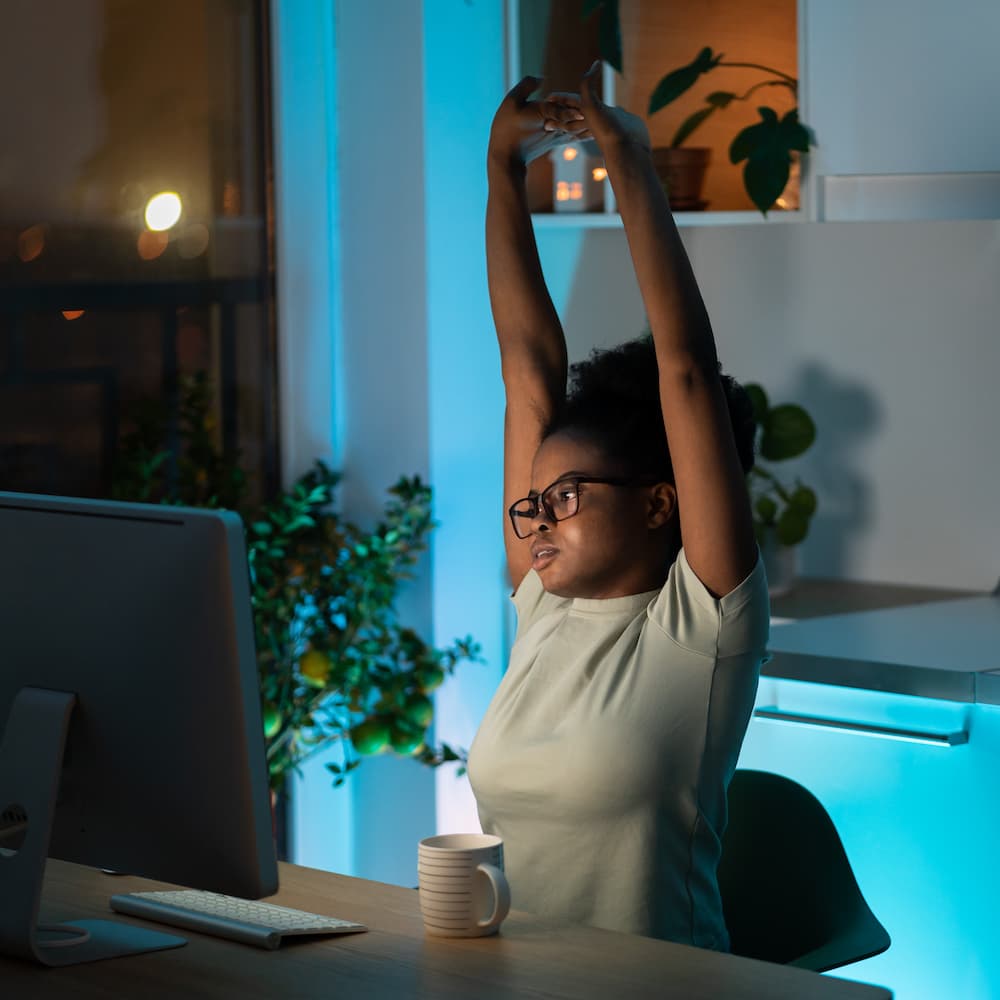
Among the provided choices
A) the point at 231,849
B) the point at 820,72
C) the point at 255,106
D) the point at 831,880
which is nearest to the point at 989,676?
the point at 831,880

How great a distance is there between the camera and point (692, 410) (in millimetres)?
1613

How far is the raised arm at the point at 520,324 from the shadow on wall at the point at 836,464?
1.55 meters

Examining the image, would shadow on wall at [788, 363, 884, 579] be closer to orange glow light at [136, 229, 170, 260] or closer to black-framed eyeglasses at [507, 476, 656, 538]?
orange glow light at [136, 229, 170, 260]

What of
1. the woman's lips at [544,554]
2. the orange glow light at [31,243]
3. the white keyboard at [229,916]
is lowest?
the white keyboard at [229,916]

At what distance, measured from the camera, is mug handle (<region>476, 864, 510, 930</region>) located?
1419 millimetres

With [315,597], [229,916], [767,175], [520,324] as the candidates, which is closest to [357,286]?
[315,597]

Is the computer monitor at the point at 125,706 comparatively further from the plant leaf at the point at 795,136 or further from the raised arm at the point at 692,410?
the plant leaf at the point at 795,136

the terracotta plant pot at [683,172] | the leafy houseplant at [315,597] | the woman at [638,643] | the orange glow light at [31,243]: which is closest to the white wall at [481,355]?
the leafy houseplant at [315,597]

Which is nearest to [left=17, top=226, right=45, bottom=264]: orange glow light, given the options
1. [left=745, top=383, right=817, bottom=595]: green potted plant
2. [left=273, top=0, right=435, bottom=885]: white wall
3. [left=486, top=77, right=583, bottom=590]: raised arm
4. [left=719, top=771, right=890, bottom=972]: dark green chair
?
[left=273, top=0, right=435, bottom=885]: white wall

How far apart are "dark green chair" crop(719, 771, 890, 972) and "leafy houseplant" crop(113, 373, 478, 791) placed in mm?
1239

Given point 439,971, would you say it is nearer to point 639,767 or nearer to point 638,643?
point 639,767

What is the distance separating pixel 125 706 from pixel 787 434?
6.87ft

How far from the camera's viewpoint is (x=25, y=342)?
2869mm

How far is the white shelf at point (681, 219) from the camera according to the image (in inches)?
121
